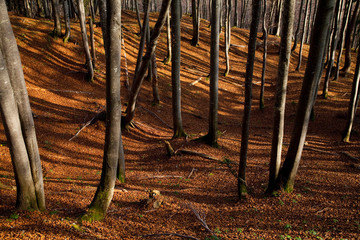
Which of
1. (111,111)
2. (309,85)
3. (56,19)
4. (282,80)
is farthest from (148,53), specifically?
(56,19)

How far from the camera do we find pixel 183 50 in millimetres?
21719

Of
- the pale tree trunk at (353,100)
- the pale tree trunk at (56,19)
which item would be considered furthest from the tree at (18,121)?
the pale tree trunk at (56,19)

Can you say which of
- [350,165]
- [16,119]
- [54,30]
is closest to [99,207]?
[16,119]

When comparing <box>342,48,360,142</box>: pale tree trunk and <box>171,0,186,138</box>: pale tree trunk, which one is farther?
<box>342,48,360,142</box>: pale tree trunk

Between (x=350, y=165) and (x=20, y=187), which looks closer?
(x=20, y=187)

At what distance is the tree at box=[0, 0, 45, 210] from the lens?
3.24 meters

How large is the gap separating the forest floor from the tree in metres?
0.35

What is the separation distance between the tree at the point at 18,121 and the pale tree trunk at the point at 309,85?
16.6ft

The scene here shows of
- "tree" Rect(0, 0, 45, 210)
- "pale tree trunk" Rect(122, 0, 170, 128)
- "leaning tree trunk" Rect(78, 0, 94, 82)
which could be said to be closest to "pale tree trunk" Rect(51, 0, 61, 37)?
"leaning tree trunk" Rect(78, 0, 94, 82)

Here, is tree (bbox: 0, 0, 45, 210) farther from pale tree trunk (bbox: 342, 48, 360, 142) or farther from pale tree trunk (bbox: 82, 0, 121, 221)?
pale tree trunk (bbox: 342, 48, 360, 142)

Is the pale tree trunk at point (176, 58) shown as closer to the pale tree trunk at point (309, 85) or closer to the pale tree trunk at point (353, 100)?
the pale tree trunk at point (309, 85)

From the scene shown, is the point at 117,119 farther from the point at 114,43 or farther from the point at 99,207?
the point at 99,207

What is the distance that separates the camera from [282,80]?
16.4 feet

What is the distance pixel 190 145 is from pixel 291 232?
5181mm
